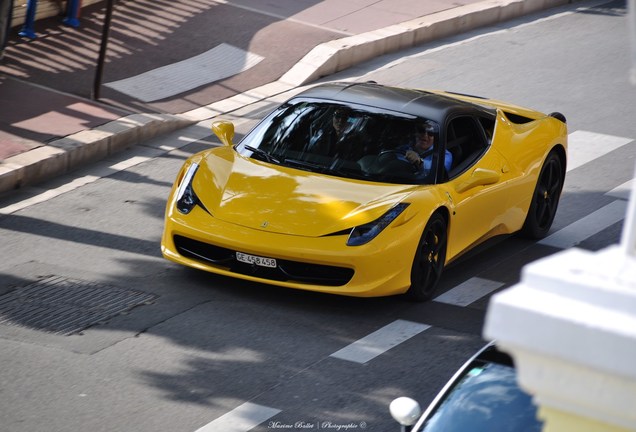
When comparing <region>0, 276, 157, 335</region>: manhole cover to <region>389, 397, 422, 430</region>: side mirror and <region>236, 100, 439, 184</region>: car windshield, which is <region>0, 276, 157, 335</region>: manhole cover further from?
<region>389, 397, 422, 430</region>: side mirror

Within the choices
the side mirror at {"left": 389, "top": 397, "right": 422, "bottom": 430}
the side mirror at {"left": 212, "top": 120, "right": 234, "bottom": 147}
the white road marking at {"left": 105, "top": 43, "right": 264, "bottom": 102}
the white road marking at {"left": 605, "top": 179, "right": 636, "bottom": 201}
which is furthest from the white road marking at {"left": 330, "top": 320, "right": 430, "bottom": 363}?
the white road marking at {"left": 105, "top": 43, "right": 264, "bottom": 102}

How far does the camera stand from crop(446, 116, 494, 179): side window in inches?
395

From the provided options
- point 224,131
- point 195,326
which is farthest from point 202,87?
point 195,326

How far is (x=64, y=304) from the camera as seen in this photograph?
29.3ft

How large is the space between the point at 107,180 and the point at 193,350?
4.57 m

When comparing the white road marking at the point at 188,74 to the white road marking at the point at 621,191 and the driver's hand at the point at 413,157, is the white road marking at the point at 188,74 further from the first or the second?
the driver's hand at the point at 413,157

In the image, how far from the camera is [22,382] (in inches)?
299

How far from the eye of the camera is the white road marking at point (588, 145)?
1409cm

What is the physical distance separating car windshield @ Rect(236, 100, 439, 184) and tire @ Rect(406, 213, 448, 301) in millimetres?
405

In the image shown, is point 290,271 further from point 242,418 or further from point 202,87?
point 202,87

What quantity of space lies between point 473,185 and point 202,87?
7.12 m

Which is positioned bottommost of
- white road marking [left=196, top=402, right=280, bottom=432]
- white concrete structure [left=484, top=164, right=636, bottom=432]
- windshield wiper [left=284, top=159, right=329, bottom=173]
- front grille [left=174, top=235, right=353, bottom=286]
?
white road marking [left=196, top=402, right=280, bottom=432]

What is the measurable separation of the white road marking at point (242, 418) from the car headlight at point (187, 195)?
2328 millimetres

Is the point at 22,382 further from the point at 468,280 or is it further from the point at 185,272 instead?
the point at 468,280
